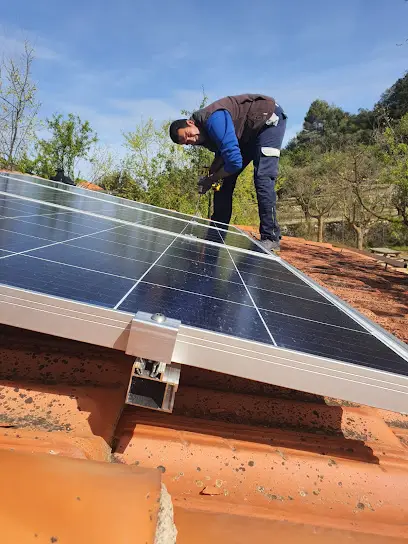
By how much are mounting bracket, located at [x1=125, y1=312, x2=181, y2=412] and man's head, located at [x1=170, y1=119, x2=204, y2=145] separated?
3.62 m

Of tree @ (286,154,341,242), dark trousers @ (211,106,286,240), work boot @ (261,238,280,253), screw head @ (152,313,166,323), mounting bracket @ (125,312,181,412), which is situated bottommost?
mounting bracket @ (125,312,181,412)

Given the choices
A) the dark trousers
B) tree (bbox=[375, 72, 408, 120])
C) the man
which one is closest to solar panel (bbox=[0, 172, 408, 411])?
the man

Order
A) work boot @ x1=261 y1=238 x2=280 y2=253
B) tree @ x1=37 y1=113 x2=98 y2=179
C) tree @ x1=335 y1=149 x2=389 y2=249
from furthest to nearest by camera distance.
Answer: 1. tree @ x1=335 y1=149 x2=389 y2=249
2. tree @ x1=37 y1=113 x2=98 y2=179
3. work boot @ x1=261 y1=238 x2=280 y2=253

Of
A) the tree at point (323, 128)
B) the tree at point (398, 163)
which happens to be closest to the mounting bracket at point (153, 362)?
the tree at point (398, 163)

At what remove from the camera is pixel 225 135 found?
3.97m

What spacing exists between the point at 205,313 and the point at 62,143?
1885cm

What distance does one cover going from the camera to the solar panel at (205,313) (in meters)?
1.04

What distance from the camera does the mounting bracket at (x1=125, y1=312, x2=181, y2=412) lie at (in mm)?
995

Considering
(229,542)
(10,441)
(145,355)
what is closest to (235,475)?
(229,542)

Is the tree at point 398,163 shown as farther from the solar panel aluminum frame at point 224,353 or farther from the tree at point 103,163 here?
the solar panel aluminum frame at point 224,353

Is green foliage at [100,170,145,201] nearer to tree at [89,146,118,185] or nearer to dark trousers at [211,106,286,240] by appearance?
tree at [89,146,118,185]

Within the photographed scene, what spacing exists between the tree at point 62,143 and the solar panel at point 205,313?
1740cm

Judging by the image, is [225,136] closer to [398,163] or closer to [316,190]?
[398,163]

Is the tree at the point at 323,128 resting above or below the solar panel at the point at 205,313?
above
